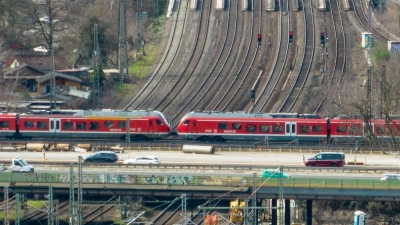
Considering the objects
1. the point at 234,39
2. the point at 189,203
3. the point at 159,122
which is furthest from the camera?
the point at 234,39

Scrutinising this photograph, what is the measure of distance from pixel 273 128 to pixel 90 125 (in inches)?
290

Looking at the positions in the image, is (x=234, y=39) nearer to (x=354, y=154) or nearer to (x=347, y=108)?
(x=347, y=108)

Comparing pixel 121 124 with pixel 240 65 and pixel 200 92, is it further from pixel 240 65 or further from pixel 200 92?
pixel 240 65

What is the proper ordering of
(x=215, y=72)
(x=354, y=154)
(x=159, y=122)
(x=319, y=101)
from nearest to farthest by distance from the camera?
(x=354, y=154)
(x=159, y=122)
(x=319, y=101)
(x=215, y=72)

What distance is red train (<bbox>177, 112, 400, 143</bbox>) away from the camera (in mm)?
42469

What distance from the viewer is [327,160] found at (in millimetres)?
37156

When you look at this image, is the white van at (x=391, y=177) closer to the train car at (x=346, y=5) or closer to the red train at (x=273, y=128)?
the red train at (x=273, y=128)

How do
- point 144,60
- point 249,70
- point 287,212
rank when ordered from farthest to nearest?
point 144,60 → point 249,70 → point 287,212

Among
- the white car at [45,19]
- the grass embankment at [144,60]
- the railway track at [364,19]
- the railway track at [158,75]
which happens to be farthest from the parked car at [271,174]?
the white car at [45,19]

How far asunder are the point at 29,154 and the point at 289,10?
97.5ft

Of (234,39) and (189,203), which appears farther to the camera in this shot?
(234,39)

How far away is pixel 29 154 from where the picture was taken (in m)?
40.9

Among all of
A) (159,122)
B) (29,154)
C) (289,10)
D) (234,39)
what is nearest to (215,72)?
(234,39)

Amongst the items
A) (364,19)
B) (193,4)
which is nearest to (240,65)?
(364,19)
